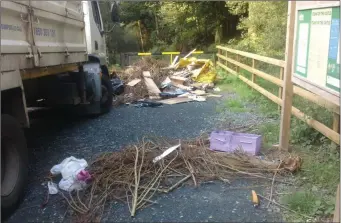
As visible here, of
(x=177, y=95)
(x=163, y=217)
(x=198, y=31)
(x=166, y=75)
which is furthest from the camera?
(x=198, y=31)

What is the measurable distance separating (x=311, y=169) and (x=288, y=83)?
1.12 m

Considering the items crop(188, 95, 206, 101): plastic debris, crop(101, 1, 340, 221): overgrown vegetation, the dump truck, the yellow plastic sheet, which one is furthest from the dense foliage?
the dump truck

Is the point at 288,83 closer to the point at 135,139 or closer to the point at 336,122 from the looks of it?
the point at 336,122

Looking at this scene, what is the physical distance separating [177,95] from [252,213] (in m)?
6.98

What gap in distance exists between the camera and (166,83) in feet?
37.3

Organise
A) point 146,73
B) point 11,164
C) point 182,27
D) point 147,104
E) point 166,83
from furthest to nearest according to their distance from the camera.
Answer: point 182,27, point 146,73, point 166,83, point 147,104, point 11,164

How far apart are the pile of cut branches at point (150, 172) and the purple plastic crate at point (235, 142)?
0.16m

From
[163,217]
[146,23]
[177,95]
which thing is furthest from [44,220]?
[146,23]

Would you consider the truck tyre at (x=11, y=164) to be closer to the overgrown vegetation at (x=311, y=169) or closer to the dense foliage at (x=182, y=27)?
the overgrown vegetation at (x=311, y=169)

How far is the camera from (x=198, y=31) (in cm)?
2517

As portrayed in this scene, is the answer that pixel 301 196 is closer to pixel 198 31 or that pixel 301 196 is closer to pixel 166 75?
pixel 166 75

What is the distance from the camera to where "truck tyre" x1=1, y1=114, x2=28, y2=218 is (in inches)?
135

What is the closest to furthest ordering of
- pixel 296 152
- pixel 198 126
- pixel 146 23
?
1. pixel 296 152
2. pixel 198 126
3. pixel 146 23

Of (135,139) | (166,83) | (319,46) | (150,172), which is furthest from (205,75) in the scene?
(319,46)
